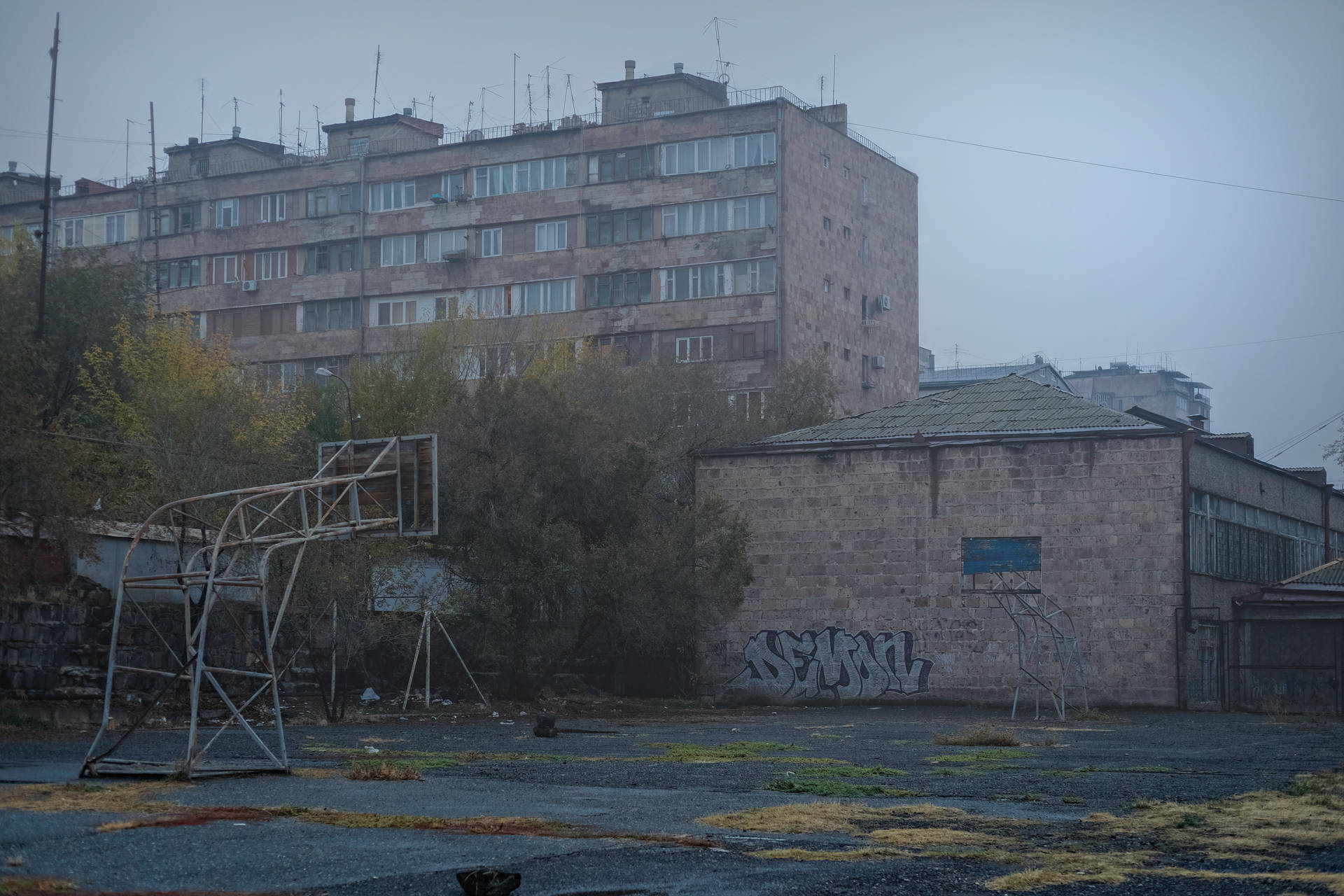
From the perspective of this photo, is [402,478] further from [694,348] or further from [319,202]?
[319,202]

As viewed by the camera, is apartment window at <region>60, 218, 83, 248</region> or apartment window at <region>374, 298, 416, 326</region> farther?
apartment window at <region>60, 218, 83, 248</region>

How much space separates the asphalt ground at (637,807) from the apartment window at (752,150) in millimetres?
38975

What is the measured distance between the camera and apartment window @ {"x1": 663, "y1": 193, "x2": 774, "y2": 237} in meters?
61.7

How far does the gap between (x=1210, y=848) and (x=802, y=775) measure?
6827 mm

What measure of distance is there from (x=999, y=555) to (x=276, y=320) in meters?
45.4

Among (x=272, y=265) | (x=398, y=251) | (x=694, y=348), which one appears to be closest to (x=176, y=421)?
(x=694, y=348)

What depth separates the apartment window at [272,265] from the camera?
70.6 metres

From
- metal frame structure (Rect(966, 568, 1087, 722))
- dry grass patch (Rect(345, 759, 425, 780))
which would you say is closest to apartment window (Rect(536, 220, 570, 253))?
metal frame structure (Rect(966, 568, 1087, 722))

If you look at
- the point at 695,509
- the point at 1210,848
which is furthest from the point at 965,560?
the point at 1210,848

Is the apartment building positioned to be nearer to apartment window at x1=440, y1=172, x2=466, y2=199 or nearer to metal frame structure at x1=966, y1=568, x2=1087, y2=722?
apartment window at x1=440, y1=172, x2=466, y2=199

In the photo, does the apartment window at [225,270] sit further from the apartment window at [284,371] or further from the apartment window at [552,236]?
the apartment window at [552,236]

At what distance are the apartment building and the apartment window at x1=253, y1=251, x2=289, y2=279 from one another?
131mm

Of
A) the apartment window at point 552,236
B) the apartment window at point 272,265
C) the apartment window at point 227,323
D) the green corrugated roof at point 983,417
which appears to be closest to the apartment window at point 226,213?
the apartment window at point 272,265

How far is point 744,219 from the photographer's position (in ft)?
204
